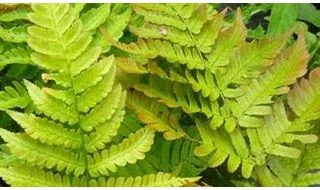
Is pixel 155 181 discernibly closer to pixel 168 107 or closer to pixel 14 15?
pixel 168 107

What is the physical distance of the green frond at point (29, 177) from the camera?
2.47ft

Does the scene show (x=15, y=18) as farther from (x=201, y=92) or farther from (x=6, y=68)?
(x=201, y=92)

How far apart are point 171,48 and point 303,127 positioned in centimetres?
19

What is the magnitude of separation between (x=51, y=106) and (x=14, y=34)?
0.24m

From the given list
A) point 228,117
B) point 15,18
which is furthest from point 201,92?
point 15,18

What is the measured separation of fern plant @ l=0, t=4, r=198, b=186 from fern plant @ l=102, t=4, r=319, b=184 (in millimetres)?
51

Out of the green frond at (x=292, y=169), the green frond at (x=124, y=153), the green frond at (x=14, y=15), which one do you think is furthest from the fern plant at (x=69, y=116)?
the green frond at (x=14, y=15)

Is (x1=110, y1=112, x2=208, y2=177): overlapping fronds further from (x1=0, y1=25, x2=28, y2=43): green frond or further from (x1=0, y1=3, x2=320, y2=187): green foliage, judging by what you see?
(x1=0, y1=25, x2=28, y2=43): green frond

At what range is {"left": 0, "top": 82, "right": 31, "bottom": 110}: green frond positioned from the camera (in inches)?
35.7

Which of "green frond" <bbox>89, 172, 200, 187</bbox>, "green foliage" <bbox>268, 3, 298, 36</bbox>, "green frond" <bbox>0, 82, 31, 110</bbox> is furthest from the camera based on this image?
"green foliage" <bbox>268, 3, 298, 36</bbox>

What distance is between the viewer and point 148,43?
83 cm

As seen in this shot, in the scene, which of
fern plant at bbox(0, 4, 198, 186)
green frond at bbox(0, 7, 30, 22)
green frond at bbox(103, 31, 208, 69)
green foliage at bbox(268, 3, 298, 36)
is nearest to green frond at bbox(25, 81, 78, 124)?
fern plant at bbox(0, 4, 198, 186)

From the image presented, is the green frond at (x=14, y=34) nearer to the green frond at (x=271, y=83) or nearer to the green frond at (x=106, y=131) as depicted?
the green frond at (x=106, y=131)

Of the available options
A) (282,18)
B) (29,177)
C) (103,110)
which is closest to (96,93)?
(103,110)
